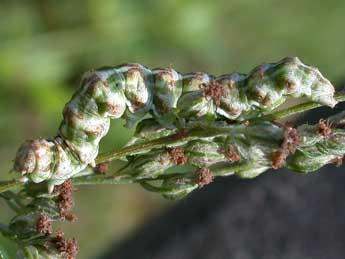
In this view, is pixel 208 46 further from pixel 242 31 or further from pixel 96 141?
pixel 96 141

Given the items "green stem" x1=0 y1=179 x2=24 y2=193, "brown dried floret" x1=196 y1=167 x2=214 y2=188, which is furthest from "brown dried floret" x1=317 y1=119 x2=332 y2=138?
"green stem" x1=0 y1=179 x2=24 y2=193

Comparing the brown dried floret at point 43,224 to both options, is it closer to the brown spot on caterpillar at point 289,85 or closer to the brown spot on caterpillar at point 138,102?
the brown spot on caterpillar at point 138,102

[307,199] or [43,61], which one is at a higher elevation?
[43,61]

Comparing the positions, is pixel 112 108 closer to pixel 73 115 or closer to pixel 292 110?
pixel 73 115

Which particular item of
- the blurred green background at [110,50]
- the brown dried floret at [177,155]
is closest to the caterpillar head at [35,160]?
the brown dried floret at [177,155]

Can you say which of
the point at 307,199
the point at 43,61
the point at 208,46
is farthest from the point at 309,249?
the point at 43,61

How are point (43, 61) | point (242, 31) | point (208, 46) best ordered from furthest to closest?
Answer: point (242, 31)
point (208, 46)
point (43, 61)

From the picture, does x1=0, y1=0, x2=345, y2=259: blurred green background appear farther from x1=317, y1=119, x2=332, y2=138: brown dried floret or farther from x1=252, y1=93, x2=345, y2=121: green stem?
x1=317, y1=119, x2=332, y2=138: brown dried floret
